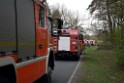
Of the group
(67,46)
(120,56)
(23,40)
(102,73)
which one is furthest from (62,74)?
(67,46)

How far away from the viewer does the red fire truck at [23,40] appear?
7.93 meters

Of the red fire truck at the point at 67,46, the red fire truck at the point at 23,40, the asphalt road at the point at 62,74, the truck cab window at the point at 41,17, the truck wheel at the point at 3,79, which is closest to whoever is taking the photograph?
the truck wheel at the point at 3,79

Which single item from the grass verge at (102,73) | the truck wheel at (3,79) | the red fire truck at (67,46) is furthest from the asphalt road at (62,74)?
the red fire truck at (67,46)

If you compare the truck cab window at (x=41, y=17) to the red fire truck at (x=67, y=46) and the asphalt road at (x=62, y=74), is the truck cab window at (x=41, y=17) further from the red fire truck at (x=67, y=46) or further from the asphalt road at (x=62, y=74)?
the red fire truck at (x=67, y=46)

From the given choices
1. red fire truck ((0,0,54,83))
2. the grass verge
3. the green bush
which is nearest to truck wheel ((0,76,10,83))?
red fire truck ((0,0,54,83))

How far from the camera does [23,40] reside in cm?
928

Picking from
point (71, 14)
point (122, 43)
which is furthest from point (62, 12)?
point (122, 43)

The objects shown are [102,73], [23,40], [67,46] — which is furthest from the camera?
[67,46]

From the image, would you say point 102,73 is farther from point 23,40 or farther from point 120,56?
point 23,40

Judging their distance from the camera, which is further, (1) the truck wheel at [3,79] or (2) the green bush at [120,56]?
(2) the green bush at [120,56]

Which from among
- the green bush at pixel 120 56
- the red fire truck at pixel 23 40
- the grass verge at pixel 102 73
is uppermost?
the red fire truck at pixel 23 40

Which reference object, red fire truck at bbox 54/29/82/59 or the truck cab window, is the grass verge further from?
the truck cab window

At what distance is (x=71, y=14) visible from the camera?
112500mm

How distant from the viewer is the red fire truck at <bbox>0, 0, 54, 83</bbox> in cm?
793
